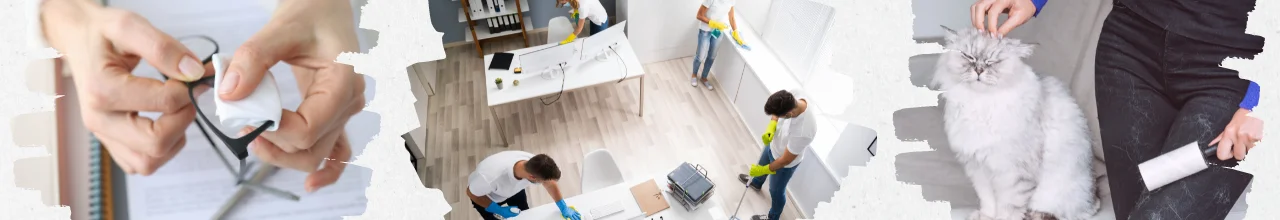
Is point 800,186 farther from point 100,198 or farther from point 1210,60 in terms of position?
point 100,198

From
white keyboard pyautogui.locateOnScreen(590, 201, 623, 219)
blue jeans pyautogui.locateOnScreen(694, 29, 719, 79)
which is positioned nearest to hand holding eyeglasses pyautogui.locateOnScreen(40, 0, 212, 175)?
white keyboard pyautogui.locateOnScreen(590, 201, 623, 219)

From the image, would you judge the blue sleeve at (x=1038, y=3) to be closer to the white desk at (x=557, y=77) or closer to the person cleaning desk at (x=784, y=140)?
the person cleaning desk at (x=784, y=140)

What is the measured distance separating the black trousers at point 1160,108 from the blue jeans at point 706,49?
237 cm

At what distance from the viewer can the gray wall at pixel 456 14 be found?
4020 millimetres

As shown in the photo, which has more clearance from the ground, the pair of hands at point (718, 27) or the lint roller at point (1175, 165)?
the lint roller at point (1175, 165)

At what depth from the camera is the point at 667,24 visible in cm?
370

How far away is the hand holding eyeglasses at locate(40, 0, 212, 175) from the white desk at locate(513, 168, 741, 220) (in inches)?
54.3

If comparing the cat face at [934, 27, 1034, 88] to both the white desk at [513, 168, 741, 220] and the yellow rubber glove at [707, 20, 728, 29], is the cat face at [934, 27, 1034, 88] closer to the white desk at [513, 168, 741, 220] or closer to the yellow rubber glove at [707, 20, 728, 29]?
the white desk at [513, 168, 741, 220]

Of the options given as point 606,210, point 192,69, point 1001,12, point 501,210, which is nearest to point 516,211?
point 501,210

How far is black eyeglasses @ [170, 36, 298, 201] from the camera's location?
2.12ft

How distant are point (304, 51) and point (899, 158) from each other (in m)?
1.28

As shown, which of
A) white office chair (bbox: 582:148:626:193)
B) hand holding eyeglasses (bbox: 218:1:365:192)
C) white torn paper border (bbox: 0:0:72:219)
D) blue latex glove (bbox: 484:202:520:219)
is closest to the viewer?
white torn paper border (bbox: 0:0:72:219)

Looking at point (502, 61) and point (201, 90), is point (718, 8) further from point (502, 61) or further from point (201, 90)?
point (201, 90)

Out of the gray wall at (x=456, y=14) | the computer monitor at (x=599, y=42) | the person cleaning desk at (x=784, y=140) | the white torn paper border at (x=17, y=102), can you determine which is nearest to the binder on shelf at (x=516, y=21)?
the gray wall at (x=456, y=14)
